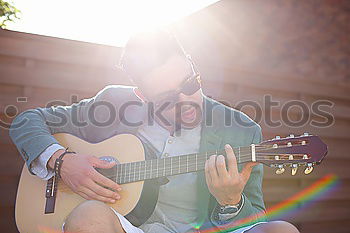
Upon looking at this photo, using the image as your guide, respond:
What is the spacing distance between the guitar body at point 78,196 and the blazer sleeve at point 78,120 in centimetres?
7

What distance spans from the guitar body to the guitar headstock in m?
0.46

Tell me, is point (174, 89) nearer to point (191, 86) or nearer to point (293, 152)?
point (191, 86)

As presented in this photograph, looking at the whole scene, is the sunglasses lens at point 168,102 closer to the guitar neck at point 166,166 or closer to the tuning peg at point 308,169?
the guitar neck at point 166,166

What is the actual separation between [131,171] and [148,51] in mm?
487

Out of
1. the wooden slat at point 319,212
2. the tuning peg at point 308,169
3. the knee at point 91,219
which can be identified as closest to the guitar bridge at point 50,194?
the knee at point 91,219

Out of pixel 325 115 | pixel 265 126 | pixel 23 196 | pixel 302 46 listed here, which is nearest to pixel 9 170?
pixel 23 196

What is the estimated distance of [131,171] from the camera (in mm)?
1566

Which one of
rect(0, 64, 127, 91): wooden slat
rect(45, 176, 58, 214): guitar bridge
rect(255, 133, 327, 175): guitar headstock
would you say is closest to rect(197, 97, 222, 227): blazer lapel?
rect(255, 133, 327, 175): guitar headstock

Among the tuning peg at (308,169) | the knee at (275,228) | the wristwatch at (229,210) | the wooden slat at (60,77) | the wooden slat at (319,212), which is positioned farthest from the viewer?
the wooden slat at (319,212)

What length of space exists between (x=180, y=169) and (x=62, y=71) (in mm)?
1133

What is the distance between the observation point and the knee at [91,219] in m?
1.23

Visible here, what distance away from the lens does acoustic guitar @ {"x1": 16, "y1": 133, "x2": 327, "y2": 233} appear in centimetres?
135

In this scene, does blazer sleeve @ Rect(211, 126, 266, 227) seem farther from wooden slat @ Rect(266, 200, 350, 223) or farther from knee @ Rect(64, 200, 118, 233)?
wooden slat @ Rect(266, 200, 350, 223)
